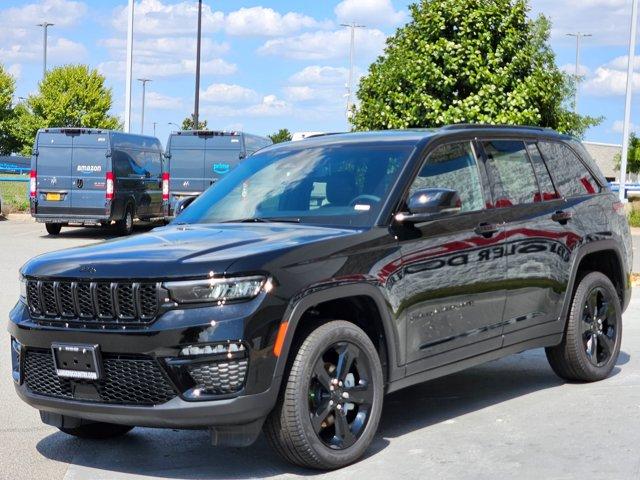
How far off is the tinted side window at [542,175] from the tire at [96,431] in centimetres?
310

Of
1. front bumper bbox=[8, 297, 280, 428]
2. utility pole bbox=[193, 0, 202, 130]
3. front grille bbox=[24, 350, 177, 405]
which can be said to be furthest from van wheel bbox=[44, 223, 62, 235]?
utility pole bbox=[193, 0, 202, 130]

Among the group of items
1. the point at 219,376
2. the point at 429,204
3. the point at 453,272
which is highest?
the point at 429,204

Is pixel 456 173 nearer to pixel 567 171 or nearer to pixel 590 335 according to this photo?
pixel 567 171

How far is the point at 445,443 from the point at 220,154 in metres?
19.2

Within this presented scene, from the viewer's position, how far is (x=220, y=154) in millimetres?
24938

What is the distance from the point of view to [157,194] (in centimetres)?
2700

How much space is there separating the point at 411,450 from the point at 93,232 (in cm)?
2148

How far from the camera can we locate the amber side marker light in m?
5.24

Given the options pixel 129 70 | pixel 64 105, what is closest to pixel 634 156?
pixel 64 105

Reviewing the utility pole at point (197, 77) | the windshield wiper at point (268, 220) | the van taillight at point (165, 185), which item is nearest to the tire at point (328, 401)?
the windshield wiper at point (268, 220)

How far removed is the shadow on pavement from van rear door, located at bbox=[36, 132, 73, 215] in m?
17.2

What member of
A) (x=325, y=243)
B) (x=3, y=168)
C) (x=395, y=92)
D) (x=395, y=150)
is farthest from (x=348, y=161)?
(x=3, y=168)

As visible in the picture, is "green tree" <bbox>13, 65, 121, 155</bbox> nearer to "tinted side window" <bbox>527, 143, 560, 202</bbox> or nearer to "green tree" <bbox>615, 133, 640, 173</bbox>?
"green tree" <bbox>615, 133, 640, 173</bbox>

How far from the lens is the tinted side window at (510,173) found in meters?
7.09
